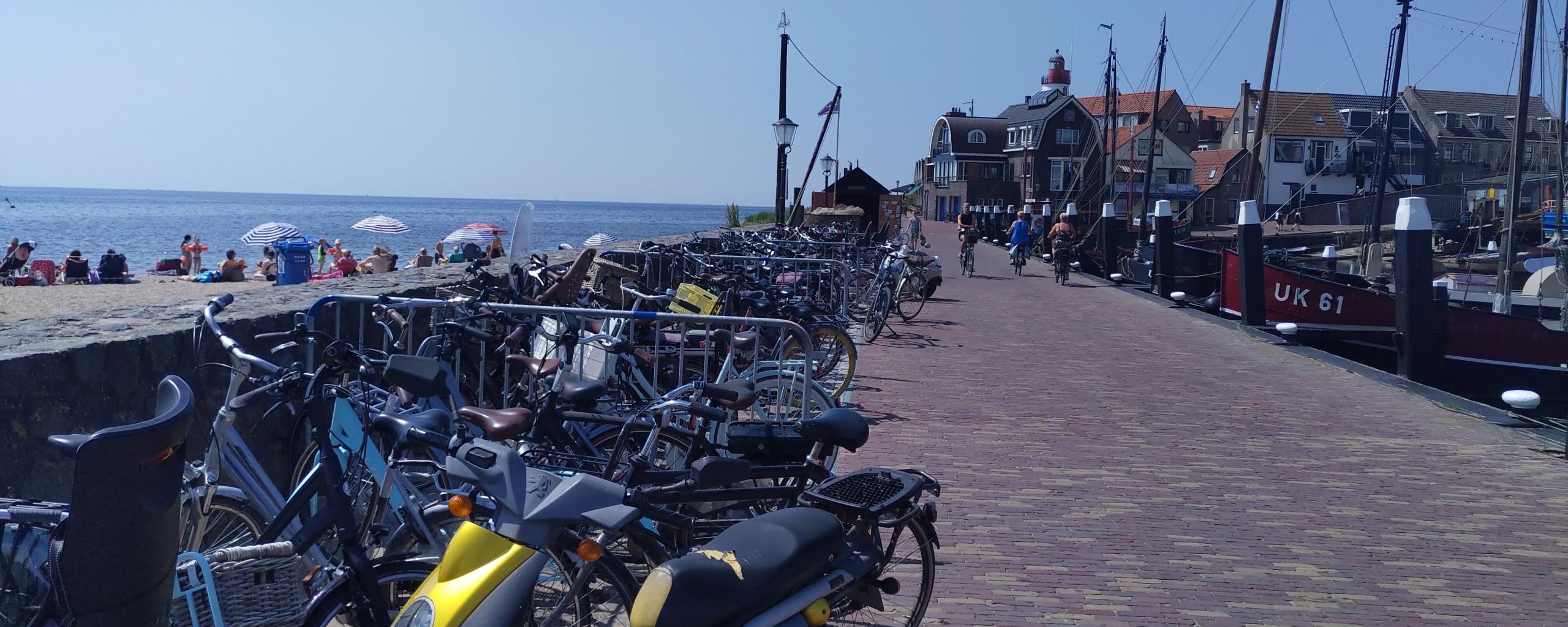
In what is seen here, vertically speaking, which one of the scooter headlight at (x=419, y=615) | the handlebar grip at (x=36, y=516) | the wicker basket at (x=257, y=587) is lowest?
the wicker basket at (x=257, y=587)

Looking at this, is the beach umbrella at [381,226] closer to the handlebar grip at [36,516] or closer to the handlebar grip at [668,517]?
the handlebar grip at [668,517]

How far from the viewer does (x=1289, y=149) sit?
7119 centimetres

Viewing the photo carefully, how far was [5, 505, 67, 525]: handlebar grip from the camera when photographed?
252 cm

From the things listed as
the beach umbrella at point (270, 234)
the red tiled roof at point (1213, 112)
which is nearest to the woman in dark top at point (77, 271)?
the beach umbrella at point (270, 234)

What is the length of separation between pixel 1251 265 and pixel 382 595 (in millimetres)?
15080

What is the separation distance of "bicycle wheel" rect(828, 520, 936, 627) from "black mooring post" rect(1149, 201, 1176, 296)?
18.1m

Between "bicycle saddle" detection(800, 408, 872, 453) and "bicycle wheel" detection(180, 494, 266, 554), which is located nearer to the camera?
"bicycle wheel" detection(180, 494, 266, 554)

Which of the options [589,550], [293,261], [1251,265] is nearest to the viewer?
[589,550]

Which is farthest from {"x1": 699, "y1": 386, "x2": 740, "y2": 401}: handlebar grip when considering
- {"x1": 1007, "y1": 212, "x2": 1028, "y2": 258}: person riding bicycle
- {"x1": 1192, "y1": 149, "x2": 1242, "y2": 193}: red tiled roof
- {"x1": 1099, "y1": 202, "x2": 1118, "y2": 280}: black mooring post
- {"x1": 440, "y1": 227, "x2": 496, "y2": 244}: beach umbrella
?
{"x1": 1192, "y1": 149, "x2": 1242, "y2": 193}: red tiled roof

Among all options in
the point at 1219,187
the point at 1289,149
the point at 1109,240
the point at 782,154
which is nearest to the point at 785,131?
the point at 782,154

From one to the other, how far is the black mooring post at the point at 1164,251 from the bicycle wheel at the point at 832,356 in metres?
13.5

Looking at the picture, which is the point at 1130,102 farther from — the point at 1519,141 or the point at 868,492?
the point at 868,492

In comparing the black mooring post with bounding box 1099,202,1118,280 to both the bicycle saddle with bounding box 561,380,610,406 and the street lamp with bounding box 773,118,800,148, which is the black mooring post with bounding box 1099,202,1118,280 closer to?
the street lamp with bounding box 773,118,800,148

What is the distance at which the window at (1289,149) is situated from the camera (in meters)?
70.9
